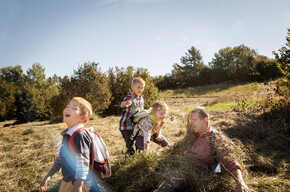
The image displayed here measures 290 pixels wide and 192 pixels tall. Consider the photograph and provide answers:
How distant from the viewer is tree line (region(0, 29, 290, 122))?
432 inches

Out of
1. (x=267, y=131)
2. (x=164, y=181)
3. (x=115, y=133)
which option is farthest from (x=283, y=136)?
(x=115, y=133)

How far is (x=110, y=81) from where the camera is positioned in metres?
12.5

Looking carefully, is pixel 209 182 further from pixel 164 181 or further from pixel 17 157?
pixel 17 157

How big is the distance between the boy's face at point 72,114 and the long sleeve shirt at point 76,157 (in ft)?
0.34

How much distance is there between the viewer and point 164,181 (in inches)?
89.6

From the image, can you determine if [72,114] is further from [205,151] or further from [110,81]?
[110,81]

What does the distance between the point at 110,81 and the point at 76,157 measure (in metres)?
10.9

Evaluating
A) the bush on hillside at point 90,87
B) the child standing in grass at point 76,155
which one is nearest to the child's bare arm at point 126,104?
the child standing in grass at point 76,155

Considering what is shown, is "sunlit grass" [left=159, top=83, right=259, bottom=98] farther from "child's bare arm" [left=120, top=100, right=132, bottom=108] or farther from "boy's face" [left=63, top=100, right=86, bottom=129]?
"boy's face" [left=63, top=100, right=86, bottom=129]

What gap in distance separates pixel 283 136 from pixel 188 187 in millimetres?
3669

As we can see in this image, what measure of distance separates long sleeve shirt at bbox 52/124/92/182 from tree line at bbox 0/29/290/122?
6050 millimetres

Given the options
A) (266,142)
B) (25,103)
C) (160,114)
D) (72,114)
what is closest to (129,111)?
(160,114)

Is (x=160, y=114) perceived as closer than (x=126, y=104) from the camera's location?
Yes

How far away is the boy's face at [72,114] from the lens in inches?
80.6
